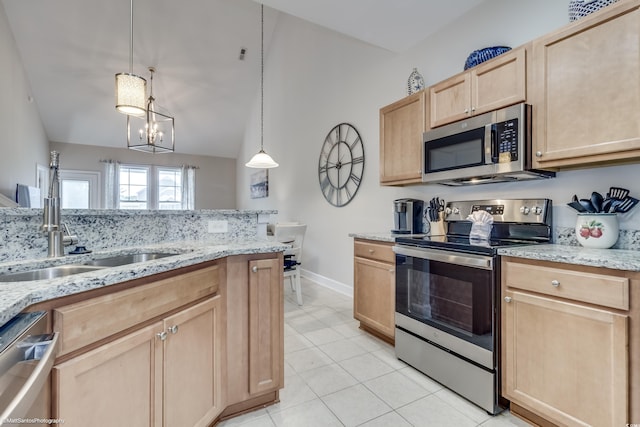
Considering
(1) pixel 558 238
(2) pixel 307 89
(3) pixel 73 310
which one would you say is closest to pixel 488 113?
(1) pixel 558 238

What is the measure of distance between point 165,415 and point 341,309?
7.71 feet

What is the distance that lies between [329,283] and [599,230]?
3068 millimetres

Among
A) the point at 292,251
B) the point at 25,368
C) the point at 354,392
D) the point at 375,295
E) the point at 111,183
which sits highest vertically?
the point at 111,183

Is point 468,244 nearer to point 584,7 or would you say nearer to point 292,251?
point 584,7

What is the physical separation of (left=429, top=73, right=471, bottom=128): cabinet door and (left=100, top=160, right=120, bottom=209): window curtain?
24.2 ft

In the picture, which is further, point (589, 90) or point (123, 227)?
point (123, 227)

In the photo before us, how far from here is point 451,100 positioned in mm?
2152

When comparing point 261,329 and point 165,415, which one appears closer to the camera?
point 165,415

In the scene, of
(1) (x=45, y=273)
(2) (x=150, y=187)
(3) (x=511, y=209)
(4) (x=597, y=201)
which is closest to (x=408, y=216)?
(3) (x=511, y=209)

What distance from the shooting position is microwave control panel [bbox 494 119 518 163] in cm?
177

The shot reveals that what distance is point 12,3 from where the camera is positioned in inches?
166

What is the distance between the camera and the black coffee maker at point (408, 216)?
2666 millimetres

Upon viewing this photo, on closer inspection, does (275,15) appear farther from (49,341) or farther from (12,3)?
(49,341)

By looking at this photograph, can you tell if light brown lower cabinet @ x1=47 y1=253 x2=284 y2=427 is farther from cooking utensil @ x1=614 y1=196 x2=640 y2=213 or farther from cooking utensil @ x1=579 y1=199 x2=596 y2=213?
cooking utensil @ x1=614 y1=196 x2=640 y2=213
